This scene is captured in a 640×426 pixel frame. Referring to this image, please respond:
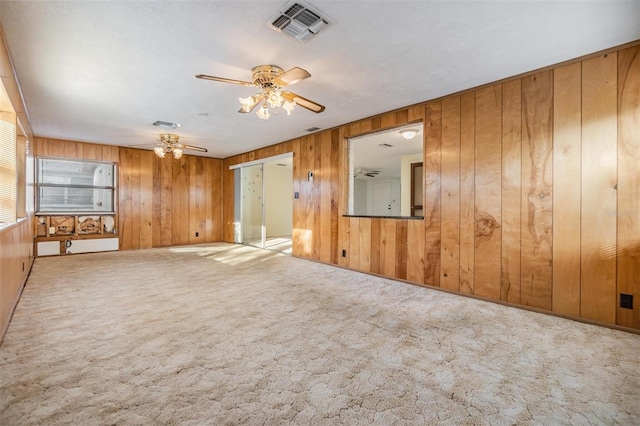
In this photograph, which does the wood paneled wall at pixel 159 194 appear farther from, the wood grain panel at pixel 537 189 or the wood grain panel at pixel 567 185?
the wood grain panel at pixel 567 185

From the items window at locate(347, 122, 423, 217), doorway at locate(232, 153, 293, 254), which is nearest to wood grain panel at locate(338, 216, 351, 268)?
window at locate(347, 122, 423, 217)

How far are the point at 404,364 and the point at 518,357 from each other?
0.86 metres

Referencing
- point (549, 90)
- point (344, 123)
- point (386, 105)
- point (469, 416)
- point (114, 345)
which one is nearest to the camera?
point (469, 416)

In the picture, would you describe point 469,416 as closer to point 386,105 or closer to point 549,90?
point 549,90

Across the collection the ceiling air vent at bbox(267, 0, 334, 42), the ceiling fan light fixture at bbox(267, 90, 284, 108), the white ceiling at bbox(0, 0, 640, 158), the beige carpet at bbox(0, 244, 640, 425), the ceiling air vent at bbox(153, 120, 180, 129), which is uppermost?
the ceiling air vent at bbox(153, 120, 180, 129)

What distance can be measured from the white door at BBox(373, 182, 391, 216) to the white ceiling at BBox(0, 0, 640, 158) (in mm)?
6376

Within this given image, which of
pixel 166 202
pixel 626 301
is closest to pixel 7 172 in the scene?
pixel 166 202

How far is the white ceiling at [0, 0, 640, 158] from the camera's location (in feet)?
6.75

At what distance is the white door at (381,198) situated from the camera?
10.1m

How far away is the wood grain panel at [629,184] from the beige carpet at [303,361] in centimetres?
41

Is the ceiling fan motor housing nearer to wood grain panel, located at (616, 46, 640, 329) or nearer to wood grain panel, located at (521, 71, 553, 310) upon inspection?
wood grain panel, located at (521, 71, 553, 310)

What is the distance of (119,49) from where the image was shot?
257cm

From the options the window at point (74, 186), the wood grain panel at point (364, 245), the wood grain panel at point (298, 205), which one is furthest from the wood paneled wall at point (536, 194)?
the window at point (74, 186)

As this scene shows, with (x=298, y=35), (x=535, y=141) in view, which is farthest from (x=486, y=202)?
(x=298, y=35)
